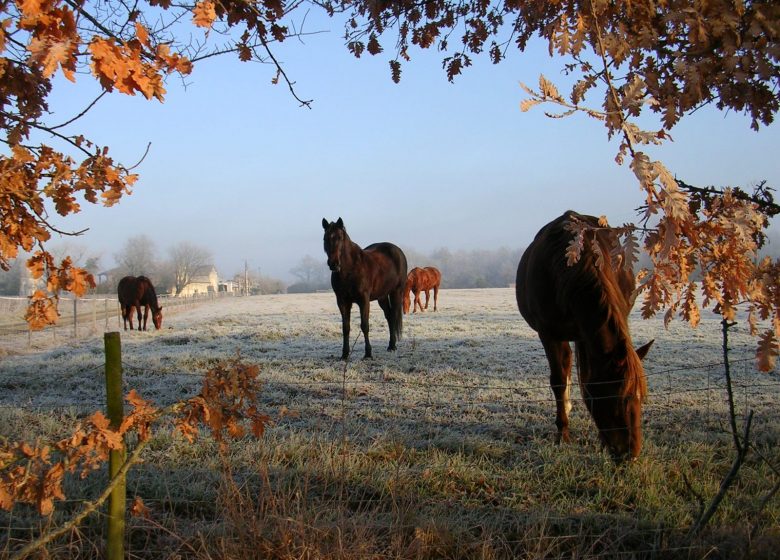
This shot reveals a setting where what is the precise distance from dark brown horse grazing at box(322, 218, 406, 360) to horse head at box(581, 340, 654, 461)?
16.7 ft

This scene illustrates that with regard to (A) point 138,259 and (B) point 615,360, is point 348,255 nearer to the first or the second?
(B) point 615,360

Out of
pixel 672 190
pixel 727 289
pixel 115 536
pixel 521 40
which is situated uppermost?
pixel 521 40

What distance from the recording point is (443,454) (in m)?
3.81

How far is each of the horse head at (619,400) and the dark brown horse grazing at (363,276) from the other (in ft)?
16.7

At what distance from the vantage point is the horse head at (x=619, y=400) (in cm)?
337

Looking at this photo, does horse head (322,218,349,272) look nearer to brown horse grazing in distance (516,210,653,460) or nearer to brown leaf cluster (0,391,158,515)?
brown horse grazing in distance (516,210,653,460)

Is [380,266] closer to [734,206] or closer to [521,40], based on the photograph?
[521,40]

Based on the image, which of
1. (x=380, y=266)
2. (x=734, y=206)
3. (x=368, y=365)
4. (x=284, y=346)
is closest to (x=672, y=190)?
(x=734, y=206)

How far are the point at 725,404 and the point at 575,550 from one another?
150 inches

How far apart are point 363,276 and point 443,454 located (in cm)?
601

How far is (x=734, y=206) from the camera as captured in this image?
Answer: 1.78 meters

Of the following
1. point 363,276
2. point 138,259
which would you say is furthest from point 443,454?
point 138,259

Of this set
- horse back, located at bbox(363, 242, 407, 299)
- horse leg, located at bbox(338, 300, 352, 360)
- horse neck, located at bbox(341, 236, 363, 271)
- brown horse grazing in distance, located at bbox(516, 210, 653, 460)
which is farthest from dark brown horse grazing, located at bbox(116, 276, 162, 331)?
brown horse grazing in distance, located at bbox(516, 210, 653, 460)

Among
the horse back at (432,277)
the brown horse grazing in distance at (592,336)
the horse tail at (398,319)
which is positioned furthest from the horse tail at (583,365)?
the horse back at (432,277)
